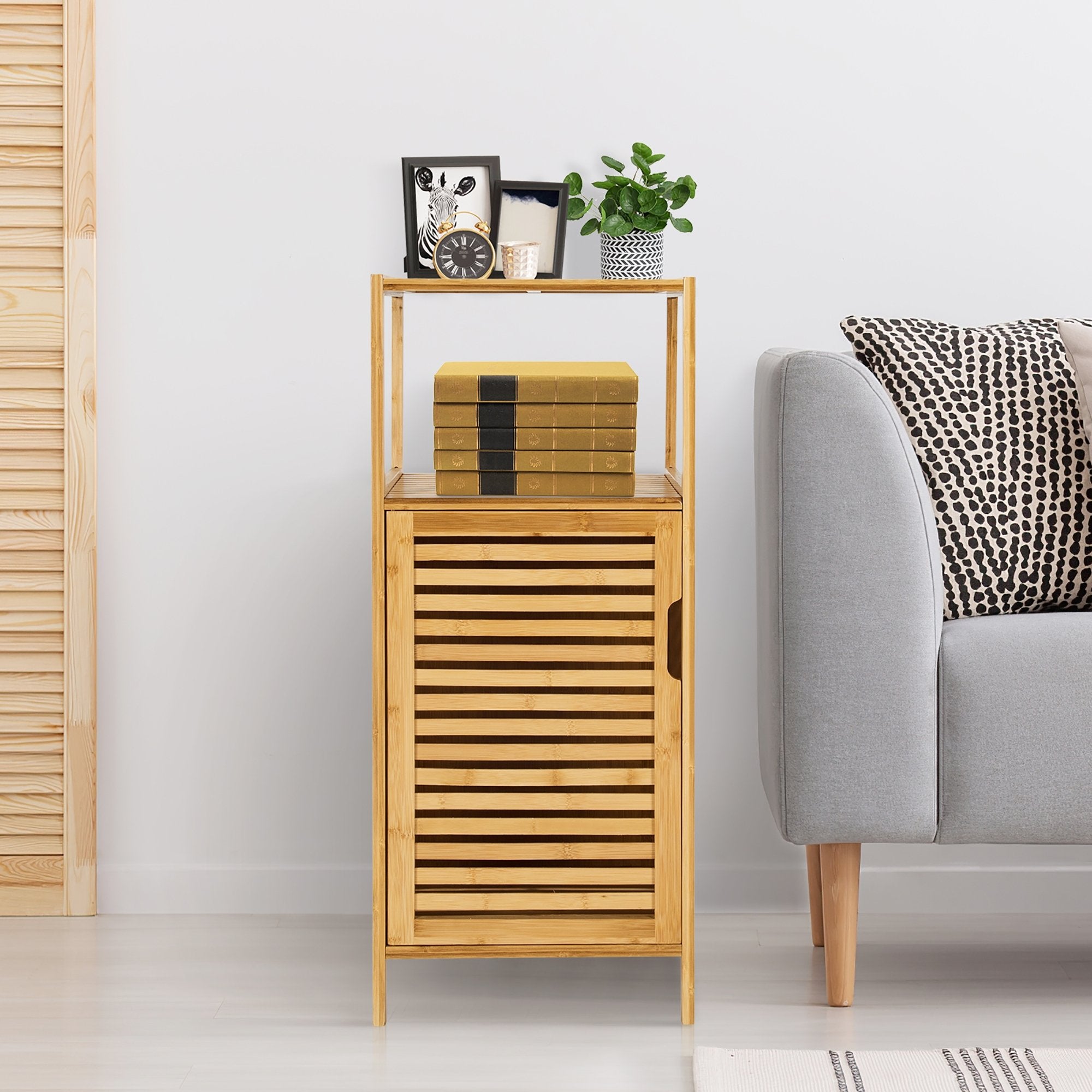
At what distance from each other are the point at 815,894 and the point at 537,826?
560 millimetres

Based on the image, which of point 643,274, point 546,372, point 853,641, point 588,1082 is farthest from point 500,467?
point 588,1082

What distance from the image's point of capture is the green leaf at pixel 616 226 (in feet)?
5.55

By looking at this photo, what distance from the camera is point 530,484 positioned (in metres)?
1.59

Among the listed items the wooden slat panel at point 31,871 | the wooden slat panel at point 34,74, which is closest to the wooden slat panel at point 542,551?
the wooden slat panel at point 31,871

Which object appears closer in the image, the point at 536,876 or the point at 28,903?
the point at 536,876

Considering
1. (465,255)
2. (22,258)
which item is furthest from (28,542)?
(465,255)

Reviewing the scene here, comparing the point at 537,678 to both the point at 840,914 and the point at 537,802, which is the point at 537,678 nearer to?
the point at 537,802

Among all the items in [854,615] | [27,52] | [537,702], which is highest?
[27,52]

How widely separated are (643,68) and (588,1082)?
1.57 metres

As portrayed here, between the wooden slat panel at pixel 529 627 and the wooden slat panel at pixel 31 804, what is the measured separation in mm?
899

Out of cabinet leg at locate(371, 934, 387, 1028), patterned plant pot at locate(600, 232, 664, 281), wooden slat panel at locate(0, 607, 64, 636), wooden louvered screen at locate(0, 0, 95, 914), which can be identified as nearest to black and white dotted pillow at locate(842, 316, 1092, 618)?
patterned plant pot at locate(600, 232, 664, 281)

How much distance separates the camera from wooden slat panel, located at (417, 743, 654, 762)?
159 centimetres

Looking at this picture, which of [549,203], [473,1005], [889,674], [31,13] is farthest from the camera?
[31,13]

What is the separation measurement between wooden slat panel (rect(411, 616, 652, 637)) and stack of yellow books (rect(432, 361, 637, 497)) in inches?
6.5
